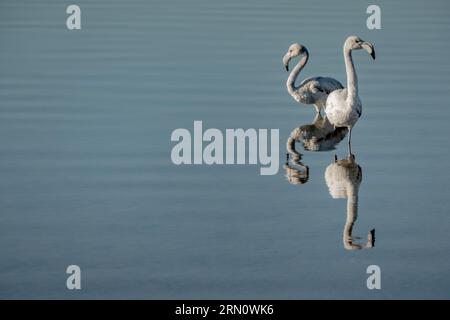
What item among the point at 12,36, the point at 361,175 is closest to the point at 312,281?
the point at 361,175

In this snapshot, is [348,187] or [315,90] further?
[315,90]

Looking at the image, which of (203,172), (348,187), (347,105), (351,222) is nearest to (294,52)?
(347,105)

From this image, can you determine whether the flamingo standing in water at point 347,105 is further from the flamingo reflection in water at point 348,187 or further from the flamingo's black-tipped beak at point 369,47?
the flamingo reflection in water at point 348,187

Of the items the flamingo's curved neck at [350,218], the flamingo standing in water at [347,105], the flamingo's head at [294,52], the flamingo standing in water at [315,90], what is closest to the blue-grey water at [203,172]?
the flamingo's curved neck at [350,218]

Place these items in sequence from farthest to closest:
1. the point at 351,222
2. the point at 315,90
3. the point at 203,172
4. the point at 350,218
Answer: the point at 315,90 < the point at 203,172 < the point at 350,218 < the point at 351,222

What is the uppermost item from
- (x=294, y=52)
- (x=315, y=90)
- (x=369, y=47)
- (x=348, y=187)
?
(x=294, y=52)

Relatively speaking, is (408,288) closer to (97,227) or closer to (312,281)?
(312,281)

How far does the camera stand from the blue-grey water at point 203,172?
1031 cm

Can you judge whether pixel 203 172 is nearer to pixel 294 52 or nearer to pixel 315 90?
pixel 315 90

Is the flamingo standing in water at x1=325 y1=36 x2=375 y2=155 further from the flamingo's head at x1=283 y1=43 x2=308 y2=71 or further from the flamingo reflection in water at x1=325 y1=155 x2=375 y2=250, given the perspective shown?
the flamingo's head at x1=283 y1=43 x2=308 y2=71

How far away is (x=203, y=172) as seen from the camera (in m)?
13.7

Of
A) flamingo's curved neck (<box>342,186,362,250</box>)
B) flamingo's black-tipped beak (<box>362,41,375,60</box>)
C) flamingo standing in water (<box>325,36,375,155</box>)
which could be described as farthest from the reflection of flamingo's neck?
flamingo's black-tipped beak (<box>362,41,375,60</box>)

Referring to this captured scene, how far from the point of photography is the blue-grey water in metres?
10.3
